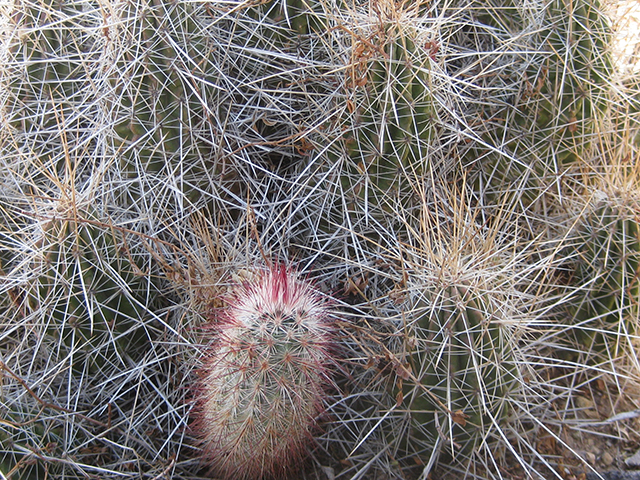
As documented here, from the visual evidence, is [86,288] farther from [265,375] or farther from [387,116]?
[387,116]

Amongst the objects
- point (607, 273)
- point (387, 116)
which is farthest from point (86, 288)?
point (607, 273)

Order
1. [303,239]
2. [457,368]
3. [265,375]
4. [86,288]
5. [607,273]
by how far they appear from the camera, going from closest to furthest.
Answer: [265,375] < [457,368] < [86,288] < [607,273] < [303,239]

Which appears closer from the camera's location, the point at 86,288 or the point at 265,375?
the point at 265,375

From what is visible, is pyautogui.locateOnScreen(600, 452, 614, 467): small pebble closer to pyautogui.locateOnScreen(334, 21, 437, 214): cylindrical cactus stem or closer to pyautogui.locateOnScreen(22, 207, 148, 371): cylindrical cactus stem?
pyautogui.locateOnScreen(334, 21, 437, 214): cylindrical cactus stem

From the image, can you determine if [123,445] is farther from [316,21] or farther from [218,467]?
[316,21]

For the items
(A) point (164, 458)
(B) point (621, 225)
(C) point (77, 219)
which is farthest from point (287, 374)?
(B) point (621, 225)

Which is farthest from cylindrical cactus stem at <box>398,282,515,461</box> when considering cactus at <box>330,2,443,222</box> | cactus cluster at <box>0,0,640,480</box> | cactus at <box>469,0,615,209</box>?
cactus at <box>469,0,615,209</box>

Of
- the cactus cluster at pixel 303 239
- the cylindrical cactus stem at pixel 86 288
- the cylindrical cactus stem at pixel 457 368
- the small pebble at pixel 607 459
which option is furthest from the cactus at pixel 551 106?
the cylindrical cactus stem at pixel 86 288

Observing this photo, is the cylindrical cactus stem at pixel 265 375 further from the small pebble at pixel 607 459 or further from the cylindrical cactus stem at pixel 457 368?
the small pebble at pixel 607 459
